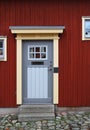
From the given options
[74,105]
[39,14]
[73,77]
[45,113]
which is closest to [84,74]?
[73,77]

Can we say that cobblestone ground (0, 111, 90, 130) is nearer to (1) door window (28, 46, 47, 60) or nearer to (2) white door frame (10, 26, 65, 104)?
(2) white door frame (10, 26, 65, 104)

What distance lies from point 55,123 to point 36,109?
0.99 metres

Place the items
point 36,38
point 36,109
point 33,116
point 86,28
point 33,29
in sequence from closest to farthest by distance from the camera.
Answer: point 33,116, point 36,109, point 33,29, point 36,38, point 86,28

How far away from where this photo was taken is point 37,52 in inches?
380

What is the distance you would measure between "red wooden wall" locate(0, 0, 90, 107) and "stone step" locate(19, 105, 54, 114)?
1.56 ft

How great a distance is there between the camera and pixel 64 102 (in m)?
9.59

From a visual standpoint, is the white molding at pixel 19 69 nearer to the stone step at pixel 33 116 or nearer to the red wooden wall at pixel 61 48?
the red wooden wall at pixel 61 48

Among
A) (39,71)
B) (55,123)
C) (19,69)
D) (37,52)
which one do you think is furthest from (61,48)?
(55,123)

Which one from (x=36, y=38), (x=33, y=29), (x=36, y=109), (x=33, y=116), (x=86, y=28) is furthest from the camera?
(x=86, y=28)

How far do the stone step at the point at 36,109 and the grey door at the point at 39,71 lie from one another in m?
0.30

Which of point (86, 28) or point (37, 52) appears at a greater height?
point (86, 28)

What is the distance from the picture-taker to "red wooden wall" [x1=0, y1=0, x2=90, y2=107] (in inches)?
377

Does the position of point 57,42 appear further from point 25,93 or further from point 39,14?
point 25,93

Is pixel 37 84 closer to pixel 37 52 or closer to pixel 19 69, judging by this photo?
pixel 19 69
